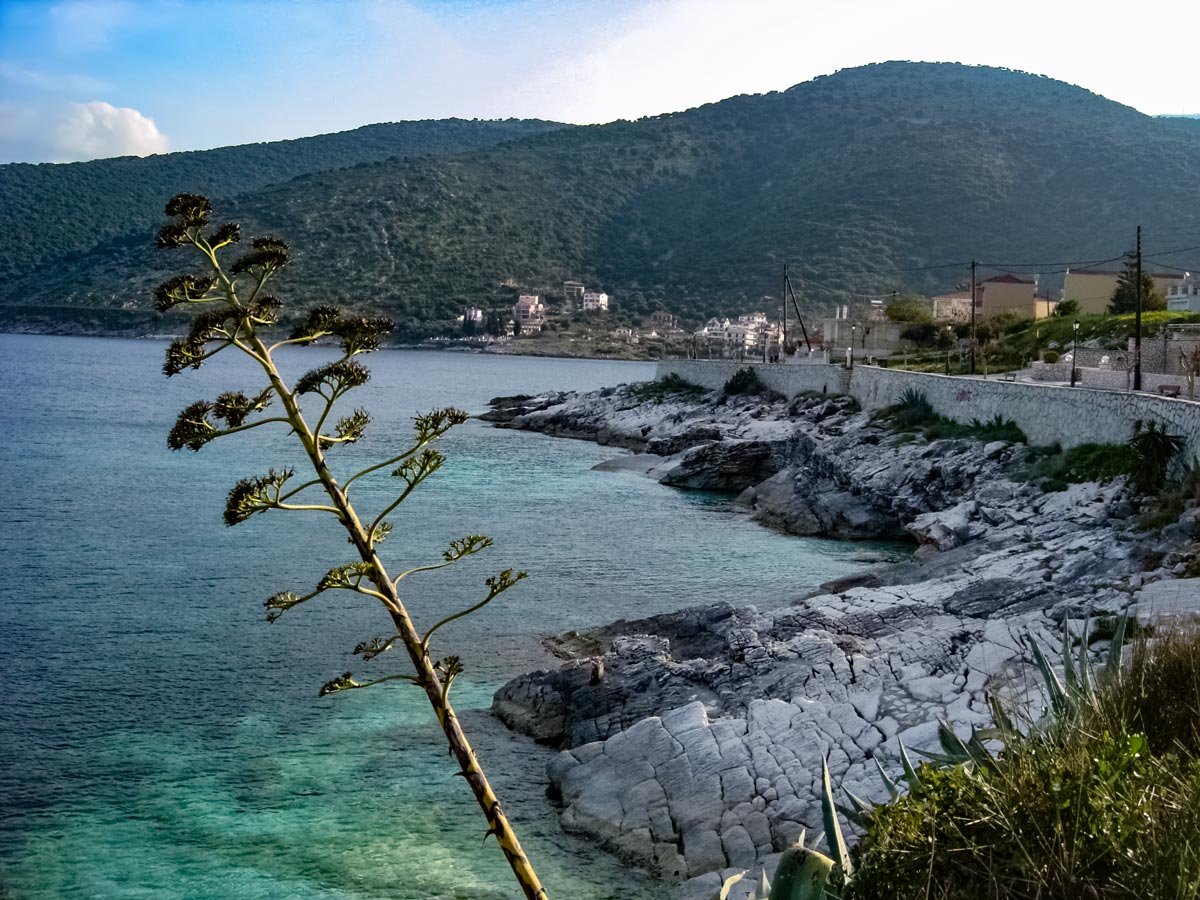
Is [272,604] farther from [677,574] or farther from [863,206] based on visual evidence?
[863,206]

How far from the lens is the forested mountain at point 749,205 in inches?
4510

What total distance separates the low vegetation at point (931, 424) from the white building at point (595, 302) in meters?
101

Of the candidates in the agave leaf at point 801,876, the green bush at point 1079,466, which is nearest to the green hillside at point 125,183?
the green bush at point 1079,466

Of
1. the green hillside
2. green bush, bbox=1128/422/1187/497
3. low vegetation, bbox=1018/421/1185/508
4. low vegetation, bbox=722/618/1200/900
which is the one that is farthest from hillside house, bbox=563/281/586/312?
low vegetation, bbox=722/618/1200/900

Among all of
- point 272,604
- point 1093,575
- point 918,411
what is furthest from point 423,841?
point 918,411

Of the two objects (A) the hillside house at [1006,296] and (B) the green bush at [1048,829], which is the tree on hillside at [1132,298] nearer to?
(A) the hillside house at [1006,296]

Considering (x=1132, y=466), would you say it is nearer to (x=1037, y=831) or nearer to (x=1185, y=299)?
(x=1037, y=831)

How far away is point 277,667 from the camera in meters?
16.9

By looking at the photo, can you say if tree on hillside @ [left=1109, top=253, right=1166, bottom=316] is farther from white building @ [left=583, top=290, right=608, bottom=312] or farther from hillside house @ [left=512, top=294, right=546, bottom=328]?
white building @ [left=583, top=290, right=608, bottom=312]

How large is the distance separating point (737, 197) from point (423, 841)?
142580mm

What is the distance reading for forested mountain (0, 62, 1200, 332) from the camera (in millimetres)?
114562

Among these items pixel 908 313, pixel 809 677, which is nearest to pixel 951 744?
pixel 809 677

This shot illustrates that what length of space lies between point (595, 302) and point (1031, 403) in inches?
4455

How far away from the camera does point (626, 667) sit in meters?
14.1
